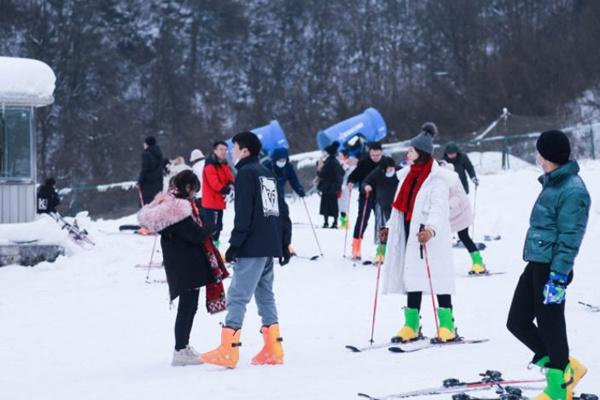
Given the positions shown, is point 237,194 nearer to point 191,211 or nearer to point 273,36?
point 191,211

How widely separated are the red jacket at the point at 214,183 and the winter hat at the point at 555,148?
801 cm

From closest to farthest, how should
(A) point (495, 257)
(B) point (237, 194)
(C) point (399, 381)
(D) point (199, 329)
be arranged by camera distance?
(C) point (399, 381), (B) point (237, 194), (D) point (199, 329), (A) point (495, 257)

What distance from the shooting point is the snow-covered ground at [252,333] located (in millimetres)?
6199

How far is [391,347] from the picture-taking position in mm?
7180

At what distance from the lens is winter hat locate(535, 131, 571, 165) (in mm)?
5348

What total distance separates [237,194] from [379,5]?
52.0 metres

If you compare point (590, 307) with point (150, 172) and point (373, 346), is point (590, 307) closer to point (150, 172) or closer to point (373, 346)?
point (373, 346)

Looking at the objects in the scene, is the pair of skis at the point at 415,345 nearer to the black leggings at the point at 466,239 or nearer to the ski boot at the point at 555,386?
the ski boot at the point at 555,386

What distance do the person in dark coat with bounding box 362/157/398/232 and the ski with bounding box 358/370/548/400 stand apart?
6766mm

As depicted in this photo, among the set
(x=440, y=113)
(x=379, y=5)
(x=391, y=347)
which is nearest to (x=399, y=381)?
(x=391, y=347)

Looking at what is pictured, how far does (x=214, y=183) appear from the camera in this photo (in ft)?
42.9

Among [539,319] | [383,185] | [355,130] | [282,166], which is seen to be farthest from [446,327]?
[355,130]

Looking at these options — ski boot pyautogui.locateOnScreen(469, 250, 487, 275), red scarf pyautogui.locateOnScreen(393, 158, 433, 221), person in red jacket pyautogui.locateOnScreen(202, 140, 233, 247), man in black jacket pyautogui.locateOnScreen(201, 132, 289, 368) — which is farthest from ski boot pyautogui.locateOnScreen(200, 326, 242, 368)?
person in red jacket pyautogui.locateOnScreen(202, 140, 233, 247)

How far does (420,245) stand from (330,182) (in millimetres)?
11692
